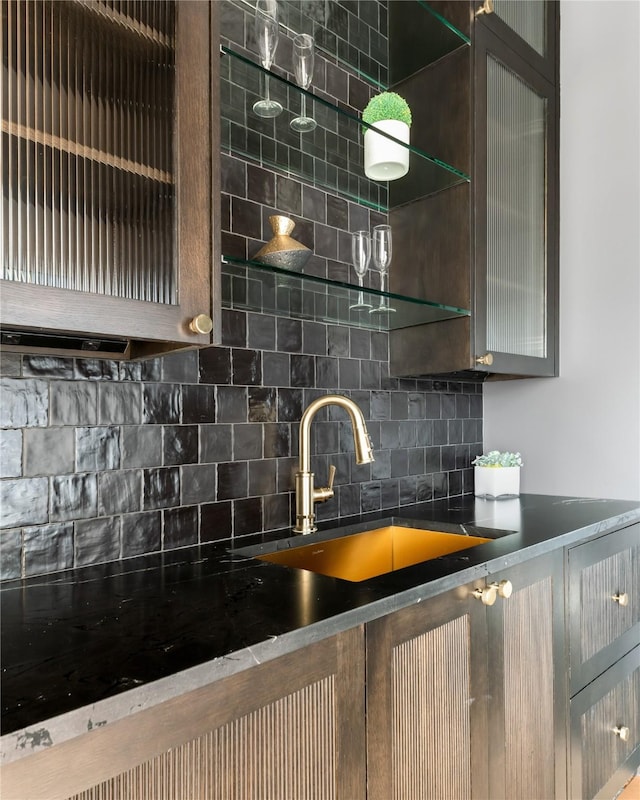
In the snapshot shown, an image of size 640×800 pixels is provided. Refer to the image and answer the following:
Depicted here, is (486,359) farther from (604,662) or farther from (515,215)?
(604,662)

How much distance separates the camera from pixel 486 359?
1972 millimetres

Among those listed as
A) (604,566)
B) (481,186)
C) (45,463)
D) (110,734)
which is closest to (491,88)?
(481,186)

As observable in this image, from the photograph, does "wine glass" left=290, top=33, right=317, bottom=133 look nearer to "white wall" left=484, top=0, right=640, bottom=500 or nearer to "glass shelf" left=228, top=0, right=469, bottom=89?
"glass shelf" left=228, top=0, right=469, bottom=89

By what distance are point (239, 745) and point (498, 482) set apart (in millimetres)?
1690

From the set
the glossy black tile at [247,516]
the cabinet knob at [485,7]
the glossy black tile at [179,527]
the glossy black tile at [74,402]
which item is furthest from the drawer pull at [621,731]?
the cabinet knob at [485,7]

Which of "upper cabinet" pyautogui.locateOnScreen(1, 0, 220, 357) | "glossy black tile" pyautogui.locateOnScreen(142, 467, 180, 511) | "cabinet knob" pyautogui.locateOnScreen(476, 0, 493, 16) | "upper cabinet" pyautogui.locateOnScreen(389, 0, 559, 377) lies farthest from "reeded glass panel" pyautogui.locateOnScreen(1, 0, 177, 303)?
"cabinet knob" pyautogui.locateOnScreen(476, 0, 493, 16)

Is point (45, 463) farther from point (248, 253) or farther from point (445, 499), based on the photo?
point (445, 499)

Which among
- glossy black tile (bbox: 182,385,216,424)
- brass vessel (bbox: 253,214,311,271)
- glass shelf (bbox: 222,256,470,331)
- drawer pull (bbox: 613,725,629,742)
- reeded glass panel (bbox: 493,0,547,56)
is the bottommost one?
drawer pull (bbox: 613,725,629,742)

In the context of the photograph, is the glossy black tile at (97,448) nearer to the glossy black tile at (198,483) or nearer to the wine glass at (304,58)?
the glossy black tile at (198,483)

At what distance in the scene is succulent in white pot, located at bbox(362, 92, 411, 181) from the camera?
1786 mm

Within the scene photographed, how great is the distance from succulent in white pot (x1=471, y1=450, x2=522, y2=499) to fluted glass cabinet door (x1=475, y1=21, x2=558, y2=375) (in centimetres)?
36

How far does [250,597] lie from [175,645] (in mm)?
239

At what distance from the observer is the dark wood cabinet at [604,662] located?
1.67 m

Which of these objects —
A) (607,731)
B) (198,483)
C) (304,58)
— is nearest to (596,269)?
(304,58)
